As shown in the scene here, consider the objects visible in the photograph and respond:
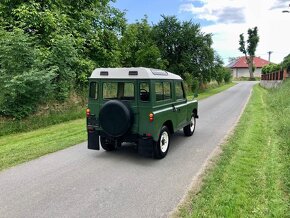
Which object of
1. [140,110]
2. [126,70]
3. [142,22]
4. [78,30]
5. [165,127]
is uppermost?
[142,22]

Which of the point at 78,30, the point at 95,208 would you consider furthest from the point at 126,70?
the point at 78,30

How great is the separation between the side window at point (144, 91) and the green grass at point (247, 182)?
87.9 inches

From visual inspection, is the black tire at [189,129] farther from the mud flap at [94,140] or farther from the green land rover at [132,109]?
the mud flap at [94,140]

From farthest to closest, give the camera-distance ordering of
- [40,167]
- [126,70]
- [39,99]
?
[39,99], [126,70], [40,167]

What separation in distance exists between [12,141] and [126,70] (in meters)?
4.77

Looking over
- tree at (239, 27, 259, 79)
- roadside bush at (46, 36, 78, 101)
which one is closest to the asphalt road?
roadside bush at (46, 36, 78, 101)

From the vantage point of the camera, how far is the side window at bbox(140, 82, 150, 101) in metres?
6.72

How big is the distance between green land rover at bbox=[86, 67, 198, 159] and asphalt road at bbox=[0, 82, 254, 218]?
519 mm

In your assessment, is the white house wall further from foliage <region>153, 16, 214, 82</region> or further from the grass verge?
the grass verge

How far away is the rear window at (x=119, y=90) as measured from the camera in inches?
274

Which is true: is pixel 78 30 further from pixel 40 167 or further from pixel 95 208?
pixel 95 208

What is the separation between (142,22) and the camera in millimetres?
32938

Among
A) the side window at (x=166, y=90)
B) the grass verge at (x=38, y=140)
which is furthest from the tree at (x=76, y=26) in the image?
the side window at (x=166, y=90)

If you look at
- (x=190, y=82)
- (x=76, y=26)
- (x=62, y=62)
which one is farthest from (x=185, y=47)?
(x=62, y=62)
